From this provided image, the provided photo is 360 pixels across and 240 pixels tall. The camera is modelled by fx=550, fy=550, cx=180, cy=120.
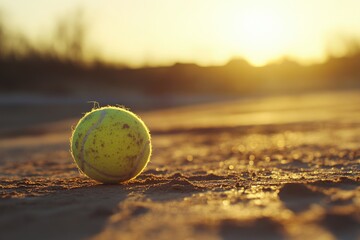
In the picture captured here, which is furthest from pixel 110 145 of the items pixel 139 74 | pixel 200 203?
pixel 139 74

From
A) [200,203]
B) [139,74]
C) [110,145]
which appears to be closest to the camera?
[200,203]

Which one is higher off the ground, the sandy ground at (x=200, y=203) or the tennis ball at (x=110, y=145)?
the tennis ball at (x=110, y=145)

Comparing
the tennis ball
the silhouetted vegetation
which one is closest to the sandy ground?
the tennis ball

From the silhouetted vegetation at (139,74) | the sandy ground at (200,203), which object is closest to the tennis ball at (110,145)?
the sandy ground at (200,203)

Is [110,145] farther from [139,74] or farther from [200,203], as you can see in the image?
[139,74]

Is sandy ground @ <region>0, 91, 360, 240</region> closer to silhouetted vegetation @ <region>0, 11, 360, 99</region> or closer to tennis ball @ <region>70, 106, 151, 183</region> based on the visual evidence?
tennis ball @ <region>70, 106, 151, 183</region>

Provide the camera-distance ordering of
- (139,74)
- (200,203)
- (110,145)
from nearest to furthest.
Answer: (200,203) → (110,145) → (139,74)

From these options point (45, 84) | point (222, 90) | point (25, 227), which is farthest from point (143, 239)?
point (222, 90)

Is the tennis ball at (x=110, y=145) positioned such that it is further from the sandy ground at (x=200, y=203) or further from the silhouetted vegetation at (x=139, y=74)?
the silhouetted vegetation at (x=139, y=74)
